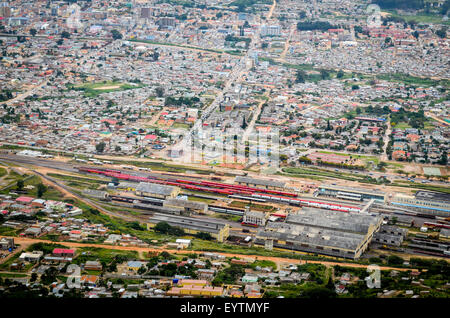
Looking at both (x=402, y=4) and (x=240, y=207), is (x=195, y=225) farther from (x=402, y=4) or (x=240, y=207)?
(x=402, y=4)

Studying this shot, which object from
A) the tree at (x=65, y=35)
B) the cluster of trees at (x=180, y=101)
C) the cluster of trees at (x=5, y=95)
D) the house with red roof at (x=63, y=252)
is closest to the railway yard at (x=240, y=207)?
the house with red roof at (x=63, y=252)

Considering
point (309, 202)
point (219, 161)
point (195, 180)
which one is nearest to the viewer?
point (309, 202)

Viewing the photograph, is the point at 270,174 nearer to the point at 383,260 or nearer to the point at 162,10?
the point at 383,260

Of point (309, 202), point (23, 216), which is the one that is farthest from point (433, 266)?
point (23, 216)

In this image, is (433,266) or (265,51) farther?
(265,51)

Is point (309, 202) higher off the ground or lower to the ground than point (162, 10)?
lower

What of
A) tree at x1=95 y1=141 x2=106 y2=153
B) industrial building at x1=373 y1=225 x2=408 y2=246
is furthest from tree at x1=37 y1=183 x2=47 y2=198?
industrial building at x1=373 y1=225 x2=408 y2=246

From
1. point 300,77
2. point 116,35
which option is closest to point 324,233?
point 300,77
